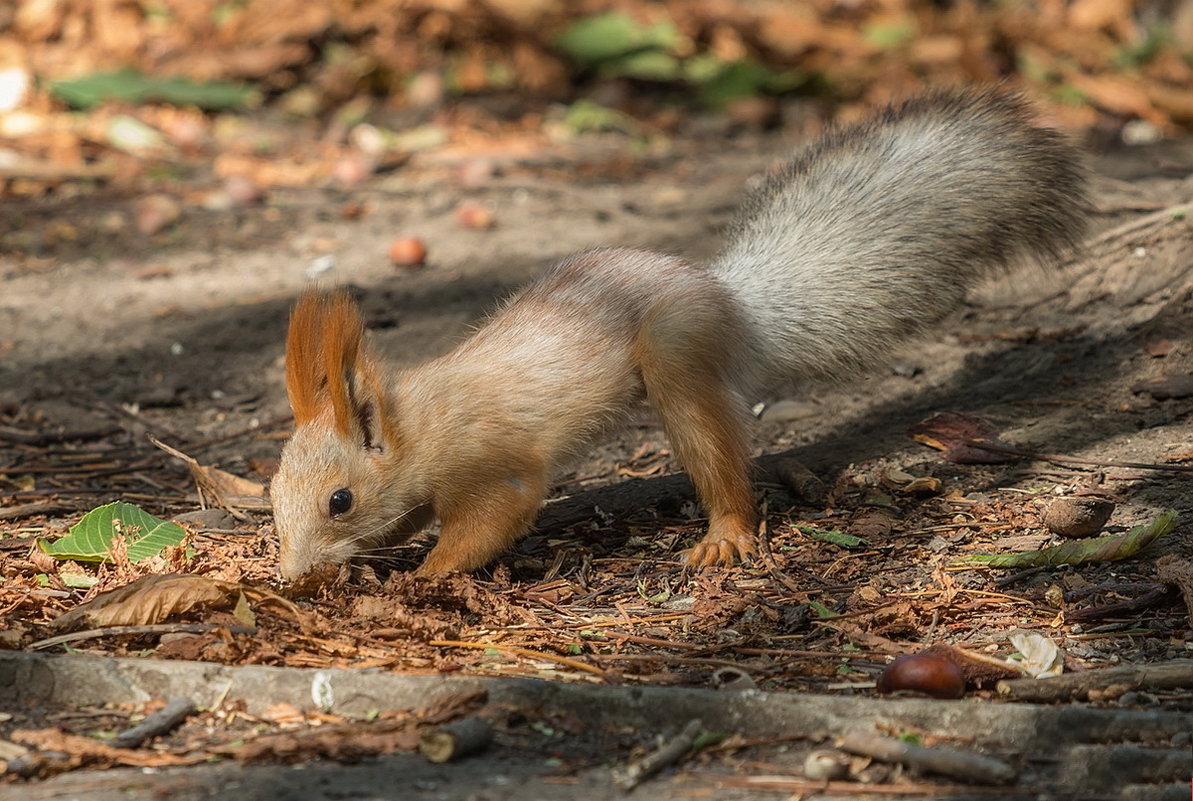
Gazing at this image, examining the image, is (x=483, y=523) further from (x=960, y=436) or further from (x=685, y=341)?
(x=960, y=436)

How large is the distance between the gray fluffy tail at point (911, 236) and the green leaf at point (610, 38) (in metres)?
5.32

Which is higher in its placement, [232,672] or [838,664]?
[232,672]

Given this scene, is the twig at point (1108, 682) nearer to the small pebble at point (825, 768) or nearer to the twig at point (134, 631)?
the small pebble at point (825, 768)

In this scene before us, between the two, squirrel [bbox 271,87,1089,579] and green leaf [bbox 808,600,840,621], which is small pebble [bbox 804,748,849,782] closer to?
green leaf [bbox 808,600,840,621]

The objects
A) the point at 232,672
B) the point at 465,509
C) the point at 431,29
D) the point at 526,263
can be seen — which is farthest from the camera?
the point at 431,29

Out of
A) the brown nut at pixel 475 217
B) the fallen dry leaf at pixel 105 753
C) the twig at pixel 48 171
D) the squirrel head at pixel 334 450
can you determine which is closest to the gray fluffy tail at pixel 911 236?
the squirrel head at pixel 334 450

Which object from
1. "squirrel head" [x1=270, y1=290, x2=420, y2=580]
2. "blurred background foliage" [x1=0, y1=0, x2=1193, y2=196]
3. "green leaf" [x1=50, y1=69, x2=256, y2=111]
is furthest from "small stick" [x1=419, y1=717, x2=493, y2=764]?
"green leaf" [x1=50, y1=69, x2=256, y2=111]

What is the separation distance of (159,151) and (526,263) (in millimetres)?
3235

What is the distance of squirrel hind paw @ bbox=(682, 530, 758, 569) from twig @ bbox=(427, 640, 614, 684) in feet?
2.39

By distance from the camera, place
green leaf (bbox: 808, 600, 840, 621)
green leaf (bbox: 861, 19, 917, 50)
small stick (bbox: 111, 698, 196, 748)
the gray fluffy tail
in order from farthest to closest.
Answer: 1. green leaf (bbox: 861, 19, 917, 50)
2. the gray fluffy tail
3. green leaf (bbox: 808, 600, 840, 621)
4. small stick (bbox: 111, 698, 196, 748)

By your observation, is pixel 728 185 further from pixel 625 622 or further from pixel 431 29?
pixel 625 622

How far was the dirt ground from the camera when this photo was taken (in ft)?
9.07

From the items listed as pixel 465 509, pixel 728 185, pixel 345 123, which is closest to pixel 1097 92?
pixel 728 185

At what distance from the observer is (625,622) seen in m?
2.98
